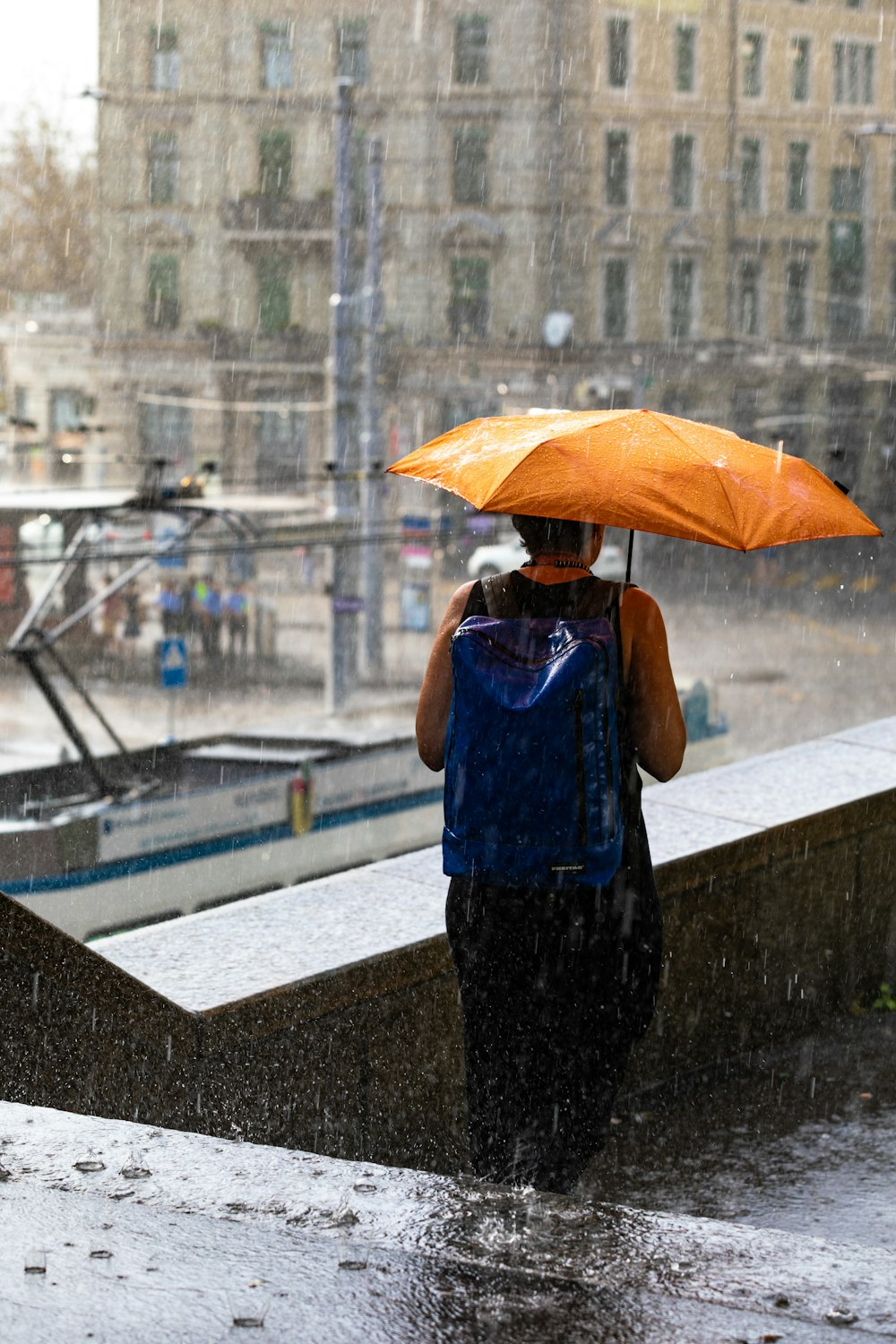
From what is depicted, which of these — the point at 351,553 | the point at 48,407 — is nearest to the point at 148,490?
the point at 351,553

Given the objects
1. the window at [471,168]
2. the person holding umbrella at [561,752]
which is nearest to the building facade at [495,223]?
the window at [471,168]

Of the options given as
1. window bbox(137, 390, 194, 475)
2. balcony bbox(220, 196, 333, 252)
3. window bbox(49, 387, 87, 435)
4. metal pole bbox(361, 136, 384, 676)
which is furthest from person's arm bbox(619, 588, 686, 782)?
window bbox(49, 387, 87, 435)

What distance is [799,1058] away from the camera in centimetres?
408

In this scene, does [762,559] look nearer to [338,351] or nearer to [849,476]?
[849,476]

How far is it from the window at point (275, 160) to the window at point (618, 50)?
39.1 feet

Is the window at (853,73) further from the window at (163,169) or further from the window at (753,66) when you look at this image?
the window at (163,169)

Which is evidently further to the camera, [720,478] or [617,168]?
[617,168]

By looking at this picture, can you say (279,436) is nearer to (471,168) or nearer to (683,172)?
(471,168)

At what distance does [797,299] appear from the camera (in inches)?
2004

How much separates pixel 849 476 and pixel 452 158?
1562cm

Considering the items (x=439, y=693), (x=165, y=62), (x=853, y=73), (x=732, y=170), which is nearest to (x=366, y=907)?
(x=439, y=693)

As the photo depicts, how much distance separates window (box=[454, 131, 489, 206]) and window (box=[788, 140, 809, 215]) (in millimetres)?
10375

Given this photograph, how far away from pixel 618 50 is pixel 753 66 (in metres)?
4.64

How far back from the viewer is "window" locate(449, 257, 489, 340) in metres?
46.2
